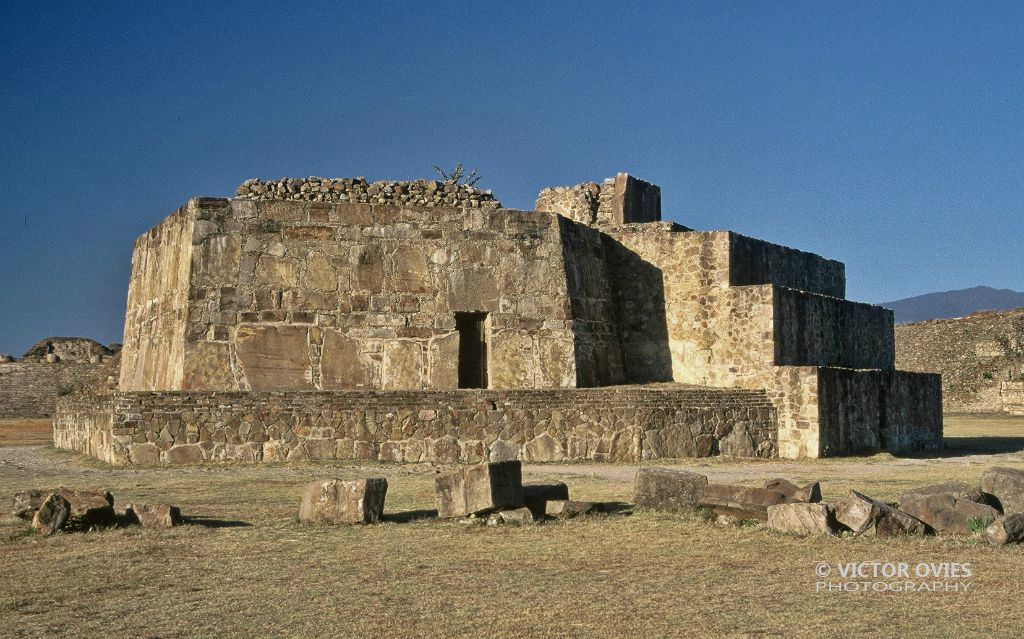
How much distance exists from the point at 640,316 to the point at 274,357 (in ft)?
20.6

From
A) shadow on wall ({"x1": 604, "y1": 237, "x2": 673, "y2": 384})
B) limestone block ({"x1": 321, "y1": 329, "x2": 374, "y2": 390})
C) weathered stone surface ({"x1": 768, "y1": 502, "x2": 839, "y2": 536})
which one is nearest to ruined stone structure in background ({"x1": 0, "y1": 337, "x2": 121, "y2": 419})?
limestone block ({"x1": 321, "y1": 329, "x2": 374, "y2": 390})

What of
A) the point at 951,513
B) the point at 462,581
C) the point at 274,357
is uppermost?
the point at 274,357

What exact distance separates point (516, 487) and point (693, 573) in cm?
250

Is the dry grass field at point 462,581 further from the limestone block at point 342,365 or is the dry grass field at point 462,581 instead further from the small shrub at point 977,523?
the limestone block at point 342,365

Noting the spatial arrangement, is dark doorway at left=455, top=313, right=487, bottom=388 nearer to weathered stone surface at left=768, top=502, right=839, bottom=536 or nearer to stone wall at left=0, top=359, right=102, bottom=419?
weathered stone surface at left=768, top=502, right=839, bottom=536

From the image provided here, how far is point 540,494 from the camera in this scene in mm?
9141

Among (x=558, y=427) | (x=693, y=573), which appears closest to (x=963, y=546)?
(x=693, y=573)

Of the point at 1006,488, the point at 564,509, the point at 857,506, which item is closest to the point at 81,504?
the point at 564,509

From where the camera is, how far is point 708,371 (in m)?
17.8

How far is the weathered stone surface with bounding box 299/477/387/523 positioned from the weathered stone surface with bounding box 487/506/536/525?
0.87m

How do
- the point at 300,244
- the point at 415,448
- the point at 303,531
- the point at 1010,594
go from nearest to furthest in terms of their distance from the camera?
the point at 1010,594 → the point at 303,531 → the point at 415,448 → the point at 300,244

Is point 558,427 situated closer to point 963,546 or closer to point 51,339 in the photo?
point 963,546

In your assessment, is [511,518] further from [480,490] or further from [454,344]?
[454,344]

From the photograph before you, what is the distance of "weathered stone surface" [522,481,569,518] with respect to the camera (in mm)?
9008
